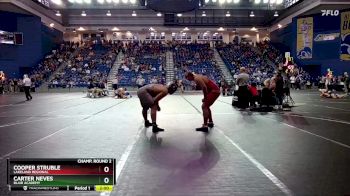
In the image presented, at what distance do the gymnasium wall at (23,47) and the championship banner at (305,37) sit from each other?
31089mm

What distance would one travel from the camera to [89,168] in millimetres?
3500

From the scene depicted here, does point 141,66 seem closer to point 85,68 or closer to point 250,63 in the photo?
point 85,68

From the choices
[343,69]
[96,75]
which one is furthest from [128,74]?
[343,69]

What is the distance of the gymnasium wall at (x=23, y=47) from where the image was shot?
41.0 m

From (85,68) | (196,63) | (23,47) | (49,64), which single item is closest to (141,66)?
(85,68)

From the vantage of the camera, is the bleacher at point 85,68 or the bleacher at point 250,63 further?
the bleacher at point 250,63

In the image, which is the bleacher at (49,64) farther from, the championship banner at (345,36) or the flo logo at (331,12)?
the championship banner at (345,36)

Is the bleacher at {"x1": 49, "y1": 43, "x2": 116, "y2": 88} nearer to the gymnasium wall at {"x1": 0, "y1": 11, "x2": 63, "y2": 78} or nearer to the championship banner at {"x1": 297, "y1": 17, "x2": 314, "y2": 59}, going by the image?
the gymnasium wall at {"x1": 0, "y1": 11, "x2": 63, "y2": 78}

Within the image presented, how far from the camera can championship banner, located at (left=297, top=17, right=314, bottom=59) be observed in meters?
42.6

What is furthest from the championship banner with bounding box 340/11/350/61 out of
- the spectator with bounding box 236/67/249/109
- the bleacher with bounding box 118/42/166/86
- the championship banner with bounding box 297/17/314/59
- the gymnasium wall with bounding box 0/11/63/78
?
the gymnasium wall with bounding box 0/11/63/78

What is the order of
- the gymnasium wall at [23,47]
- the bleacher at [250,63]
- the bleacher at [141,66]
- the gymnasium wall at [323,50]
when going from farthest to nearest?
the bleacher at [250,63], the bleacher at [141,66], the gymnasium wall at [23,47], the gymnasium wall at [323,50]

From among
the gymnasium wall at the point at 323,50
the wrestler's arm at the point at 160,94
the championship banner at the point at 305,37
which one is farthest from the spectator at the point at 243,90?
the championship banner at the point at 305,37

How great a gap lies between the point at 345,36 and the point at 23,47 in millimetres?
36629
